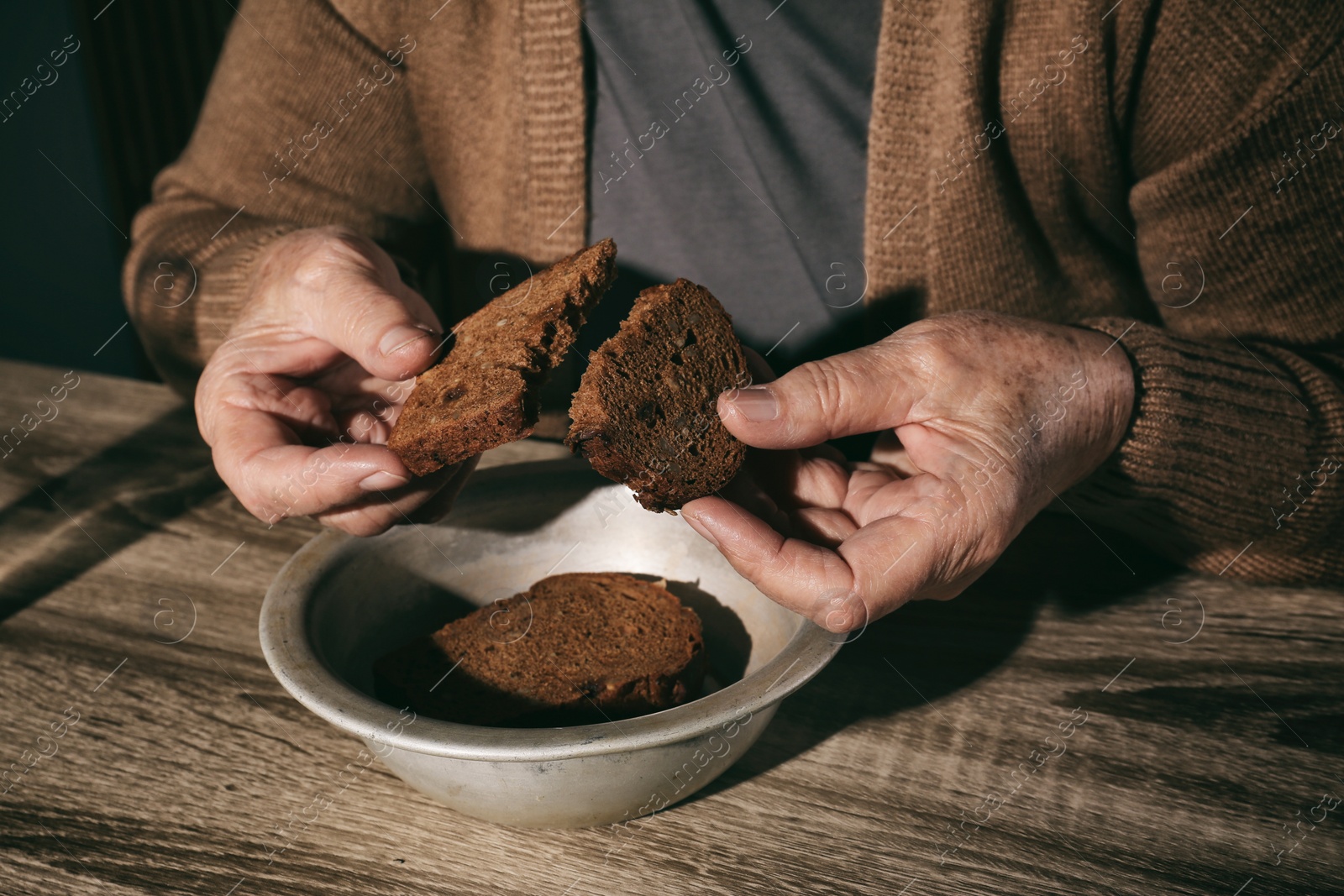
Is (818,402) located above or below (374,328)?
below

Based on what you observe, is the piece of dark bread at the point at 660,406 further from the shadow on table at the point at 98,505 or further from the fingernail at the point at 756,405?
the shadow on table at the point at 98,505

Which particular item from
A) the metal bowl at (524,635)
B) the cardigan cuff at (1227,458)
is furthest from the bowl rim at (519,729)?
the cardigan cuff at (1227,458)

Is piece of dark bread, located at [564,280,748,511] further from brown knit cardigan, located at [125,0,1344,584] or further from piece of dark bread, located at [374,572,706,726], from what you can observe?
brown knit cardigan, located at [125,0,1344,584]

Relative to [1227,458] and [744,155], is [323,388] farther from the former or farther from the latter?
[1227,458]

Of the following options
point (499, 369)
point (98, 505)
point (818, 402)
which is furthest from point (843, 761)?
point (98, 505)

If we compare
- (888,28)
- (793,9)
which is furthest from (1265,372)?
(793,9)

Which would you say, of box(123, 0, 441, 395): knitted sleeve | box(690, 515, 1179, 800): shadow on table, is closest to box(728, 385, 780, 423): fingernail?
box(690, 515, 1179, 800): shadow on table

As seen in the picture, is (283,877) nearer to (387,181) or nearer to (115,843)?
(115,843)
